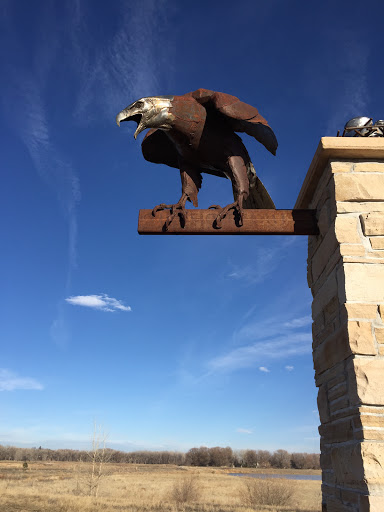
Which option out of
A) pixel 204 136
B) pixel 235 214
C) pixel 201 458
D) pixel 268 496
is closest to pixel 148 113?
pixel 204 136

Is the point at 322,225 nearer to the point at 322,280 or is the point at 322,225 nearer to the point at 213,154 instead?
the point at 322,280

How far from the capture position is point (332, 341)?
2.63m

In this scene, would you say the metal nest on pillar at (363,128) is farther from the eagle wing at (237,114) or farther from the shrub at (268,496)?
the shrub at (268,496)

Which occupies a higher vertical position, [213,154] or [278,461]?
[213,154]

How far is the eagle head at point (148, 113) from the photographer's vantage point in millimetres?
3174

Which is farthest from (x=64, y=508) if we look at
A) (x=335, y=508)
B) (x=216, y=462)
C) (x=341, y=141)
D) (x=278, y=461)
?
(x=278, y=461)

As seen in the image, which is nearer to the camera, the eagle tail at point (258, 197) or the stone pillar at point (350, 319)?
the stone pillar at point (350, 319)

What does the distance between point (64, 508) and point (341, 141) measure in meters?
21.8

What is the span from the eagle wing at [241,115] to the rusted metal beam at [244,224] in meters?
0.58

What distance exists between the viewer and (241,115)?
3174 mm

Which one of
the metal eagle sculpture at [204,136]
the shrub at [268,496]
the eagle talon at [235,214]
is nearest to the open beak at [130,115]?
the metal eagle sculpture at [204,136]

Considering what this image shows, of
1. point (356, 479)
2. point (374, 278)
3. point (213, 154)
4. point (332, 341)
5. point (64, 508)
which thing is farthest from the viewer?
point (64, 508)

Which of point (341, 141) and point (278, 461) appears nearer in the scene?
point (341, 141)

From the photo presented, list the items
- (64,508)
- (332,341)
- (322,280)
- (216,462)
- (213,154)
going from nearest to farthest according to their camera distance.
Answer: (332,341), (322,280), (213,154), (64,508), (216,462)
